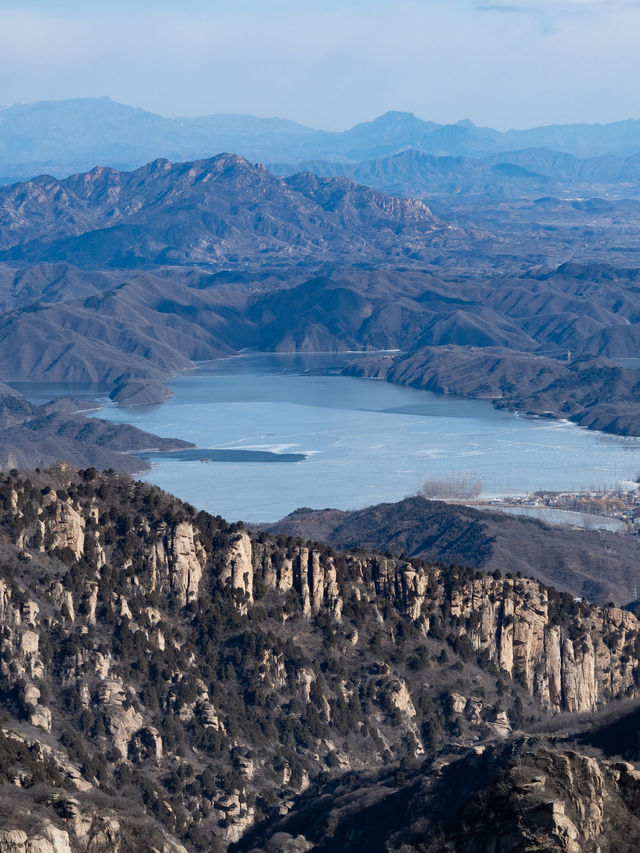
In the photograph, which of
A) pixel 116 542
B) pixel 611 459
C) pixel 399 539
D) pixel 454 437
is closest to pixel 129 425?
pixel 454 437

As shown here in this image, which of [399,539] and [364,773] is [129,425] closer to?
[399,539]

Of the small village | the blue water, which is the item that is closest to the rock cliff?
the blue water

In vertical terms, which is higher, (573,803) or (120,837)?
(573,803)

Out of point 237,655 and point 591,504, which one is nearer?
point 237,655

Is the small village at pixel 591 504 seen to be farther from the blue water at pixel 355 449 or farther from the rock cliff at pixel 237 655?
the rock cliff at pixel 237 655

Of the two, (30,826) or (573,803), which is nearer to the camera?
(573,803)

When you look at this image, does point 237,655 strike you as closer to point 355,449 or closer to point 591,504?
point 591,504

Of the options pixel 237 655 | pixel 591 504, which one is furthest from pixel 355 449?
pixel 237 655

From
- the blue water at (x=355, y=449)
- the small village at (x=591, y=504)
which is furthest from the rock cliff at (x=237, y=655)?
the small village at (x=591, y=504)
